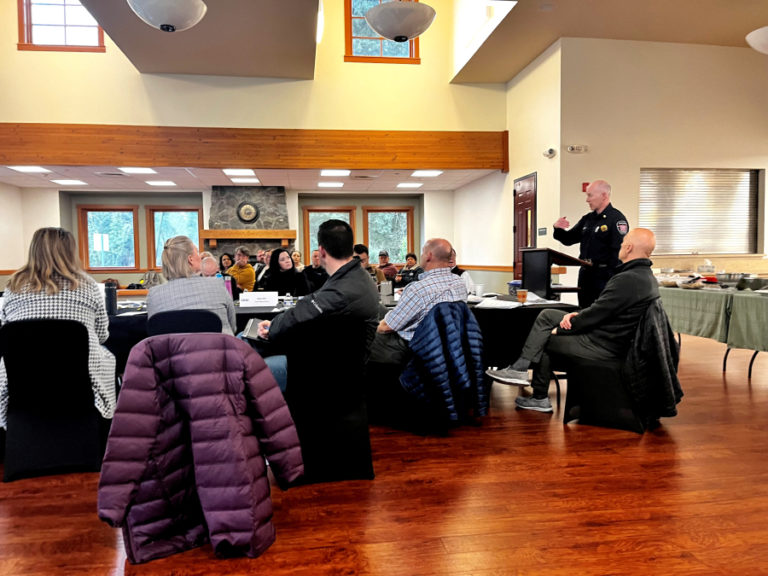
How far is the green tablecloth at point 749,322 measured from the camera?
144 inches

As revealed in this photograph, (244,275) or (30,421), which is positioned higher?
(244,275)

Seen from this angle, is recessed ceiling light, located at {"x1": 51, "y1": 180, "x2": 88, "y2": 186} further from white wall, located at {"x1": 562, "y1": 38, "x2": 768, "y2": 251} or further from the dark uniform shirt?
the dark uniform shirt

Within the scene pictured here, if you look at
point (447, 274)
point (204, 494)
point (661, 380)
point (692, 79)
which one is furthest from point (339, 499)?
point (692, 79)

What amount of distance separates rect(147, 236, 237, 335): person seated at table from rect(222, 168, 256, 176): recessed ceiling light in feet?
19.5

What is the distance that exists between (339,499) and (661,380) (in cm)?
195

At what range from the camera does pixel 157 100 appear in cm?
779

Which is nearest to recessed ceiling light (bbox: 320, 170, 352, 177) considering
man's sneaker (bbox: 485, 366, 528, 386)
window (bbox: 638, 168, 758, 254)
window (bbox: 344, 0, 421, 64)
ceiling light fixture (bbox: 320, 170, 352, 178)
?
ceiling light fixture (bbox: 320, 170, 352, 178)

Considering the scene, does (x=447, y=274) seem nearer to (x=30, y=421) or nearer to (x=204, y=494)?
(x=204, y=494)

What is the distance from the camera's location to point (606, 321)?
3.02 meters

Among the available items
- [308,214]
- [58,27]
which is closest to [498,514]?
[58,27]

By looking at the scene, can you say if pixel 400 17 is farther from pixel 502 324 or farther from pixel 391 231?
pixel 391 231

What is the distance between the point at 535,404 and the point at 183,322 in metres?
2.37

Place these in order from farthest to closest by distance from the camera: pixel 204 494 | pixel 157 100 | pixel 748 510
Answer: pixel 157 100
pixel 748 510
pixel 204 494

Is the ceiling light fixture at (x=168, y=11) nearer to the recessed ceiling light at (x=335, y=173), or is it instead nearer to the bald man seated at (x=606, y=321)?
the bald man seated at (x=606, y=321)
